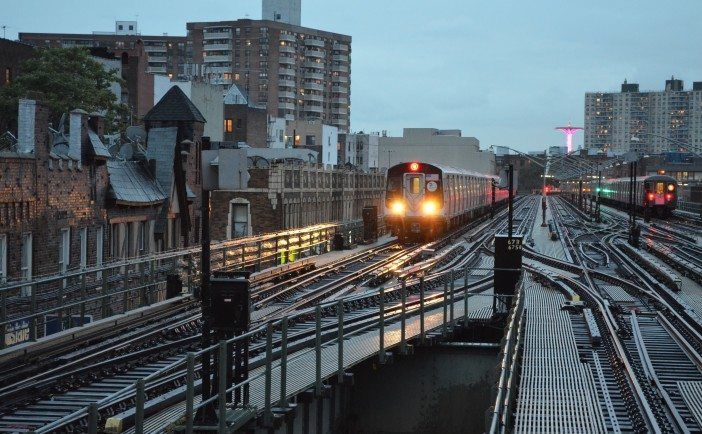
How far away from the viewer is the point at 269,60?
177 meters

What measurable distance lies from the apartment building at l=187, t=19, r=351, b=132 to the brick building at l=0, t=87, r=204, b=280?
132 meters

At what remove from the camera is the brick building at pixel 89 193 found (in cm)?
2428

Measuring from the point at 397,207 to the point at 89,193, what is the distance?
20.8 m

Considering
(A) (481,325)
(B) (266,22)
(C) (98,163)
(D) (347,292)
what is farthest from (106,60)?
(B) (266,22)

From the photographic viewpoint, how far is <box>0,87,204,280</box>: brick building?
79.7 ft

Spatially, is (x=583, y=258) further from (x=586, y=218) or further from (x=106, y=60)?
(x=106, y=60)

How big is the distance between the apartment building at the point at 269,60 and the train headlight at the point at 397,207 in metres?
123

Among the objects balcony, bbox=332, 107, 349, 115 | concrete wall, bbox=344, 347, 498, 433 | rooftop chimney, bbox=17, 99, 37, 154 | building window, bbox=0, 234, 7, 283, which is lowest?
concrete wall, bbox=344, 347, 498, 433

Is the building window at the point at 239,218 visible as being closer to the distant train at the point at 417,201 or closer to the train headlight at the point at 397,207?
the distant train at the point at 417,201

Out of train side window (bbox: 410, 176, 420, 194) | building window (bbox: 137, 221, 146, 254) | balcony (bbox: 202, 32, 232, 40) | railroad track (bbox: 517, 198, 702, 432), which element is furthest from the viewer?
balcony (bbox: 202, 32, 232, 40)

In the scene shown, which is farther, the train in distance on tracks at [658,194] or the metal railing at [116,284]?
the train in distance on tracks at [658,194]

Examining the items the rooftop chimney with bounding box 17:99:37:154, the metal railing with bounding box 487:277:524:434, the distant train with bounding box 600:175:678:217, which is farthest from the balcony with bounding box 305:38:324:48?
the metal railing with bounding box 487:277:524:434

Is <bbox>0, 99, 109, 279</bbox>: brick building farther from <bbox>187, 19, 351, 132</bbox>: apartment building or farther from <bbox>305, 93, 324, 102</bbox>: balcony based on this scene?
<bbox>305, 93, 324, 102</bbox>: balcony

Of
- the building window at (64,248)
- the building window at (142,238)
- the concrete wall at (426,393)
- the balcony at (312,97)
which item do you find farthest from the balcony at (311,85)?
the concrete wall at (426,393)
